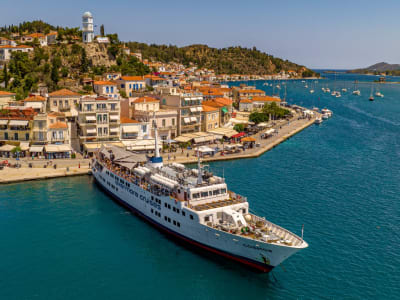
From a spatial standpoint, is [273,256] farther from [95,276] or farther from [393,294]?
[95,276]

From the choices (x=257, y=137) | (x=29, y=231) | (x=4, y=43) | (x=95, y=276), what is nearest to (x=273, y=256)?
(x=95, y=276)

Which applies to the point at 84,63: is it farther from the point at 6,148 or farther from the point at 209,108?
the point at 6,148

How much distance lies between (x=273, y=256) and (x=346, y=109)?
119 m

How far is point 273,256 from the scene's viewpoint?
90.5 ft

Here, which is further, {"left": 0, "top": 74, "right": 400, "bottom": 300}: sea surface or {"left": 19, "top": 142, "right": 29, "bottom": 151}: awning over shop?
{"left": 19, "top": 142, "right": 29, "bottom": 151}: awning over shop

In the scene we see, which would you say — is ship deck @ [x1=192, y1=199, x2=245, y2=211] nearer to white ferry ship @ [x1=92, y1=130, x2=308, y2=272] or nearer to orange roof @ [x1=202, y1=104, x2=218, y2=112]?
white ferry ship @ [x1=92, y1=130, x2=308, y2=272]

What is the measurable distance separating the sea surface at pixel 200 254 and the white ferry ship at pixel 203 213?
1283 mm

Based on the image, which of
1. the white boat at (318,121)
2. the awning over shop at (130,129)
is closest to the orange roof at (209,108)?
Result: the awning over shop at (130,129)

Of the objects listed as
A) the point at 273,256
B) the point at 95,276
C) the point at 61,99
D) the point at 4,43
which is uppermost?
the point at 4,43

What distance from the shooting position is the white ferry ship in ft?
92.7

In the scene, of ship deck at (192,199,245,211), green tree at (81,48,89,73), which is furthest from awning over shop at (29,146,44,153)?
green tree at (81,48,89,73)

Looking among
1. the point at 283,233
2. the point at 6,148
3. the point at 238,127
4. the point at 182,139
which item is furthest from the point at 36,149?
the point at 283,233

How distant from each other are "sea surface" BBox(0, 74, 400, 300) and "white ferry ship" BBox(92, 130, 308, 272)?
1283 millimetres

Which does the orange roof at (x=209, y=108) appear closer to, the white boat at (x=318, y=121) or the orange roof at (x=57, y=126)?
the orange roof at (x=57, y=126)
